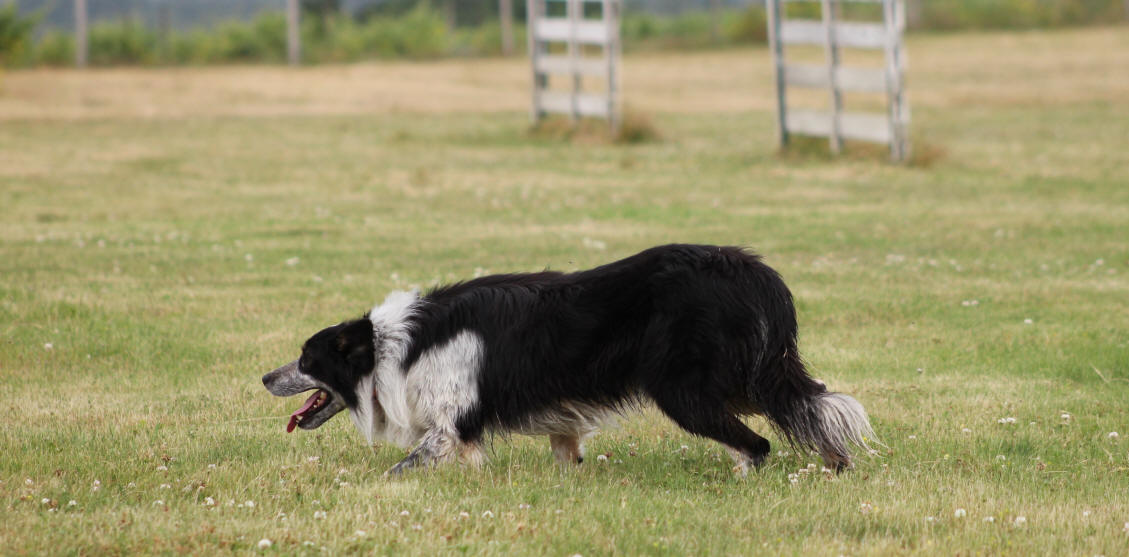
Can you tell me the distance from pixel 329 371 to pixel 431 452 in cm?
63

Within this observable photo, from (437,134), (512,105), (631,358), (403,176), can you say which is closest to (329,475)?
(631,358)

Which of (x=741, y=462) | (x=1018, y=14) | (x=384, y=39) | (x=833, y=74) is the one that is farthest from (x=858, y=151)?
(x=1018, y=14)

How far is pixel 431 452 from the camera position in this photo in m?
6.12

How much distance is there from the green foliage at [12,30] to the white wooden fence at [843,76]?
23659mm

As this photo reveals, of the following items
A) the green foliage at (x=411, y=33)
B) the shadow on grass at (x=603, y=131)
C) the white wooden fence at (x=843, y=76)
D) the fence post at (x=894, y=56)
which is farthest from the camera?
the green foliage at (x=411, y=33)

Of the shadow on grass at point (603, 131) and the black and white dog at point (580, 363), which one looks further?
the shadow on grass at point (603, 131)

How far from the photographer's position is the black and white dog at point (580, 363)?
19.3ft

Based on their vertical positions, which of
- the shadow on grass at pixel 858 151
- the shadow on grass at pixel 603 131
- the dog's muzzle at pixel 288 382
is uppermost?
the shadow on grass at pixel 603 131

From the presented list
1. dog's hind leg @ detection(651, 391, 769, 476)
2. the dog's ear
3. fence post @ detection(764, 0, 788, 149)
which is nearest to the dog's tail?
dog's hind leg @ detection(651, 391, 769, 476)

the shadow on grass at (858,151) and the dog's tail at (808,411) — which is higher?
the shadow on grass at (858,151)

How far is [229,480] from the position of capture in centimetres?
600

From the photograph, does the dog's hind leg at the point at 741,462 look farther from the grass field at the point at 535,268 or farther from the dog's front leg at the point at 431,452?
the dog's front leg at the point at 431,452

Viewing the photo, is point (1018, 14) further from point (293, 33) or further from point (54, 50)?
point (54, 50)

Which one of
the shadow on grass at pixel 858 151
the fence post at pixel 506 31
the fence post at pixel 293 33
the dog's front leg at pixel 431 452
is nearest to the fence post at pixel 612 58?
the shadow on grass at pixel 858 151
